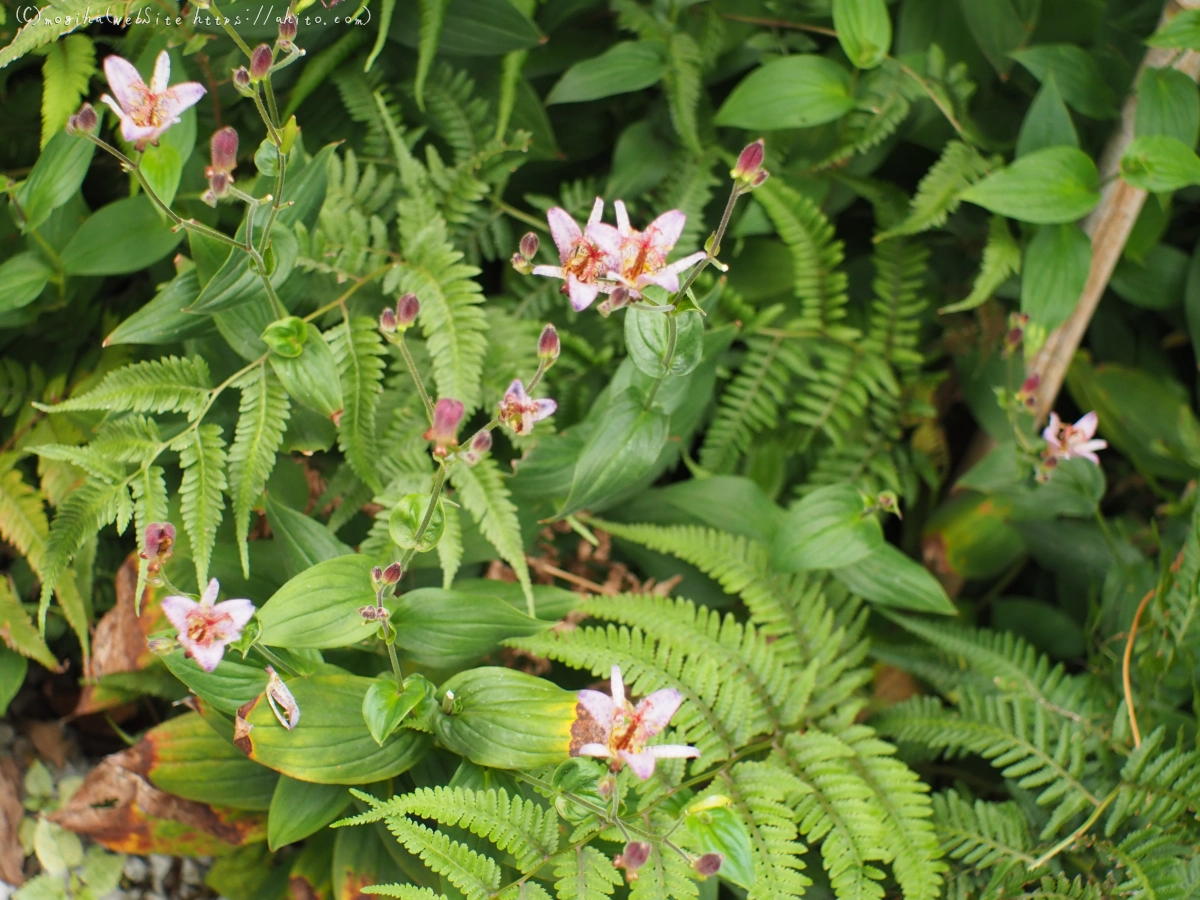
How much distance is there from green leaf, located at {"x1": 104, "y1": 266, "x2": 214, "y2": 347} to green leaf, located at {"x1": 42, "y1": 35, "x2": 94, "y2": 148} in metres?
0.30

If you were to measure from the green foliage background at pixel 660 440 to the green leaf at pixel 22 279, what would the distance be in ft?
0.05

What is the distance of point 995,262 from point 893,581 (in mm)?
639

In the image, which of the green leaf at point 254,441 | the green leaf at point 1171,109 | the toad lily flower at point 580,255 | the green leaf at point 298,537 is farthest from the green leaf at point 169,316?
the green leaf at point 1171,109

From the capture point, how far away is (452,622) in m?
1.34

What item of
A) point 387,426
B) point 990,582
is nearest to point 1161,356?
point 990,582

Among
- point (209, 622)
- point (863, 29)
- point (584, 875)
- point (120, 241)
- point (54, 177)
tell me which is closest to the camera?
point (209, 622)

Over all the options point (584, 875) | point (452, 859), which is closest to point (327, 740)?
point (452, 859)

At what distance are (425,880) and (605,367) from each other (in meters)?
0.98

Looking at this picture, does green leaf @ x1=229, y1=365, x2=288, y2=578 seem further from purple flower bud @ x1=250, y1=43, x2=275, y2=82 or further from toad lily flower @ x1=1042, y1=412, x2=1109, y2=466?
toad lily flower @ x1=1042, y1=412, x2=1109, y2=466

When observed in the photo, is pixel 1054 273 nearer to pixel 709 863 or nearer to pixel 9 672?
pixel 709 863

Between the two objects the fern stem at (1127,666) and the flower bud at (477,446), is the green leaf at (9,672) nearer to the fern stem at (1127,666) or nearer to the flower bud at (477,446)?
the flower bud at (477,446)

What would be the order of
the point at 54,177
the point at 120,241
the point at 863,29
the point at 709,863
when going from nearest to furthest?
the point at 709,863
the point at 54,177
the point at 120,241
the point at 863,29

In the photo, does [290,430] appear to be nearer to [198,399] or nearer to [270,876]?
[198,399]

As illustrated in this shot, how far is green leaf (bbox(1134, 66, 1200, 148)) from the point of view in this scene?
167cm
